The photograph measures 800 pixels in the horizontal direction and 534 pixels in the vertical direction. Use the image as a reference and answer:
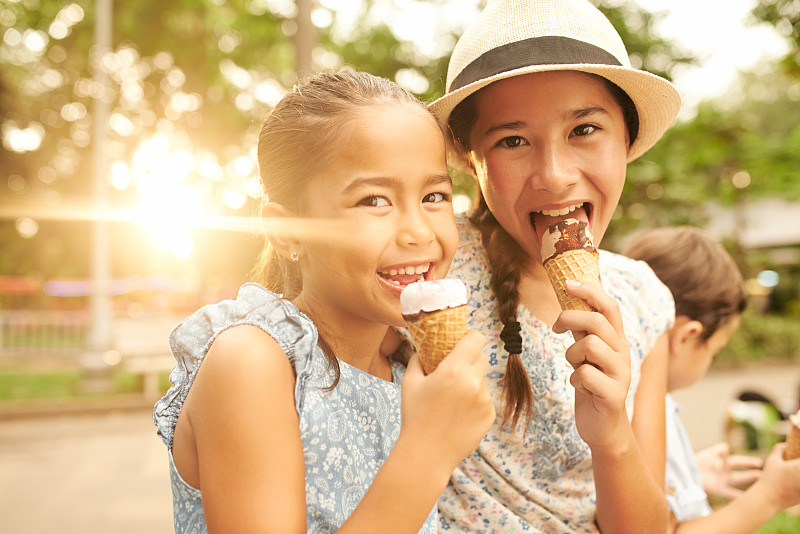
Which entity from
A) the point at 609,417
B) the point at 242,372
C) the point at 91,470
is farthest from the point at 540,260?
the point at 91,470

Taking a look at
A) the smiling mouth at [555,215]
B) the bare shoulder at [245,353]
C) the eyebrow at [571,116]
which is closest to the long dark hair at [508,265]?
the eyebrow at [571,116]

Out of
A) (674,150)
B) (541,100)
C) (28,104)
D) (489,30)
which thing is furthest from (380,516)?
(28,104)

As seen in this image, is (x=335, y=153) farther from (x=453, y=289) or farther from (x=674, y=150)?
(x=674, y=150)

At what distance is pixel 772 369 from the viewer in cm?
1594

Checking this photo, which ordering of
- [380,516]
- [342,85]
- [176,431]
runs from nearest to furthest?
[380,516], [176,431], [342,85]

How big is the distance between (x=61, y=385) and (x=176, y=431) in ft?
43.0

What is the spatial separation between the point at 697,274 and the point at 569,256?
1.47m

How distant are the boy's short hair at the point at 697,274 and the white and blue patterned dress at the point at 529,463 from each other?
108 centimetres

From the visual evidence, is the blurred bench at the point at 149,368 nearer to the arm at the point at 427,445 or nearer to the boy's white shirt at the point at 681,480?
the boy's white shirt at the point at 681,480

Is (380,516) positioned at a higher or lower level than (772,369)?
higher

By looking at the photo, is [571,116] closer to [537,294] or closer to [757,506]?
[537,294]

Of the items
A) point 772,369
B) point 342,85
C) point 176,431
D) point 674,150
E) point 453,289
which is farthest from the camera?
point 772,369

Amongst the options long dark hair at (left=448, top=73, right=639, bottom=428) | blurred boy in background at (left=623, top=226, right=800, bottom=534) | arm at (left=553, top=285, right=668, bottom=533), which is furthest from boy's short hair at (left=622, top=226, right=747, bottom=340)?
arm at (left=553, top=285, right=668, bottom=533)

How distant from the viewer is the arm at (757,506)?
2266 millimetres
